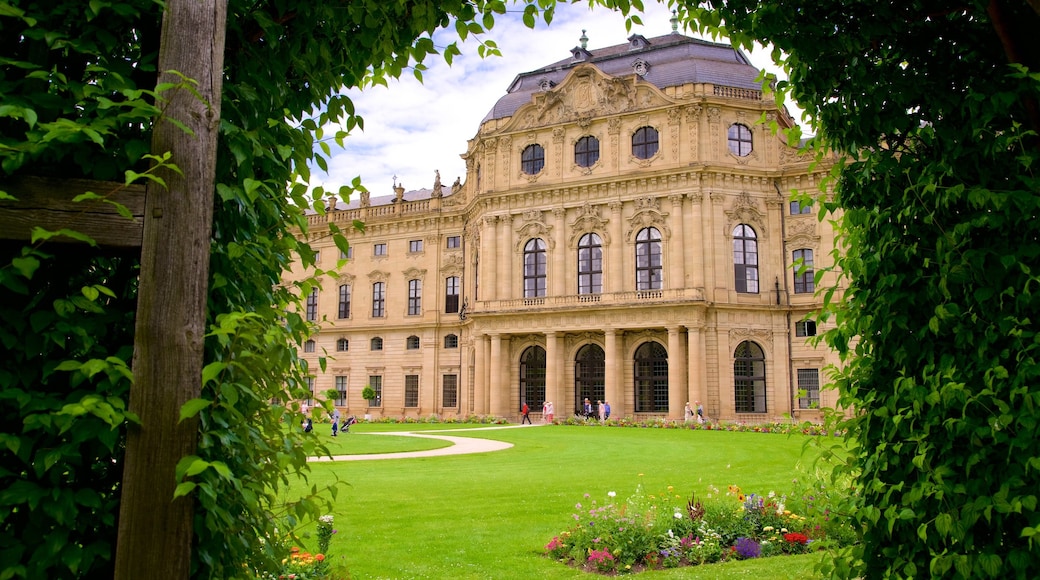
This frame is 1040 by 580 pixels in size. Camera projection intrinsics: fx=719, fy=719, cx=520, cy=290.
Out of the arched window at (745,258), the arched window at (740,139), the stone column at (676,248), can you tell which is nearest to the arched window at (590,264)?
the stone column at (676,248)

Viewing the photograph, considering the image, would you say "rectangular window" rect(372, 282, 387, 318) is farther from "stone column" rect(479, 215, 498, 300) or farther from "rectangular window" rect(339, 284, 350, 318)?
"stone column" rect(479, 215, 498, 300)

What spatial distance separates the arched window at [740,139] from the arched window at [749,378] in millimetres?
11934

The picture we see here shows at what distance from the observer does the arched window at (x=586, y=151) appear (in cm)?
4719

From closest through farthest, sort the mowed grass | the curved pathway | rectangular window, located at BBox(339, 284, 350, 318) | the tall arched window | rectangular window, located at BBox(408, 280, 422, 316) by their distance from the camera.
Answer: the mowed grass → the curved pathway → the tall arched window → rectangular window, located at BBox(408, 280, 422, 316) → rectangular window, located at BBox(339, 284, 350, 318)

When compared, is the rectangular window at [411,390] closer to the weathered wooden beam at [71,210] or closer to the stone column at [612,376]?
the stone column at [612,376]

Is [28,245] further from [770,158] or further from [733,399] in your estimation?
[770,158]

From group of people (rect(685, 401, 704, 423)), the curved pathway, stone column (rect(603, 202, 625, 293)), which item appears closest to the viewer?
the curved pathway

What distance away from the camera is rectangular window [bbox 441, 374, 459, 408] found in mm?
53188

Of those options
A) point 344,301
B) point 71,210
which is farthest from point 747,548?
point 344,301

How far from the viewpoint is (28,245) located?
2.73 metres

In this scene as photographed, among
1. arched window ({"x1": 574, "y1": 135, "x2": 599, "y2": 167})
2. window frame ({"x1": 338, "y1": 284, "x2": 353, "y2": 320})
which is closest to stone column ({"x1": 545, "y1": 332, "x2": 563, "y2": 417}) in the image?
arched window ({"x1": 574, "y1": 135, "x2": 599, "y2": 167})

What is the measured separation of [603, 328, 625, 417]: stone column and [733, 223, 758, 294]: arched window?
840 centimetres

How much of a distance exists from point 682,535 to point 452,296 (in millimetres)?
45312

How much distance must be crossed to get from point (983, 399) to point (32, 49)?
544 cm
